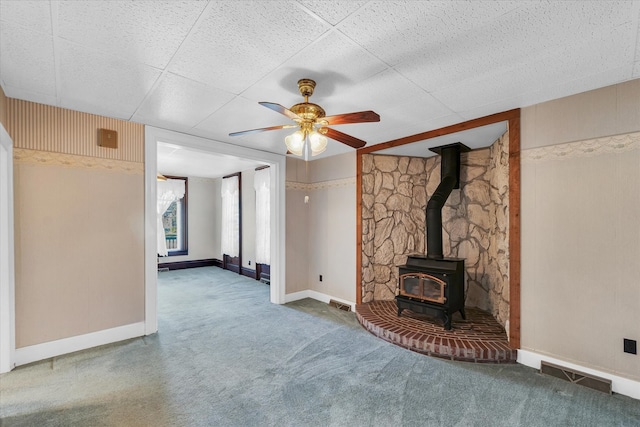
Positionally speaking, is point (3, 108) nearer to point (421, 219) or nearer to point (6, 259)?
point (6, 259)

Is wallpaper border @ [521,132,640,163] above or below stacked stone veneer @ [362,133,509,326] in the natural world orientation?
above

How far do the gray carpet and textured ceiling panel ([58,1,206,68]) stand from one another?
8.09 ft

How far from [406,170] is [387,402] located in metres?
3.31

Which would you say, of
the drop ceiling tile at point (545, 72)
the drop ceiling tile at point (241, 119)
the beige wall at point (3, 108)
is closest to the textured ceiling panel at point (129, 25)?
the drop ceiling tile at point (241, 119)

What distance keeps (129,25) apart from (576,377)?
4.16 meters

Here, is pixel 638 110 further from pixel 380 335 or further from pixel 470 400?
pixel 380 335

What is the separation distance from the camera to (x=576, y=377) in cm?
242

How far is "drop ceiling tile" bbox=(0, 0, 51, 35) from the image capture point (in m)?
1.46

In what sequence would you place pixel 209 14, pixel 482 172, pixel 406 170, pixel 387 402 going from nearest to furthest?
pixel 209 14 < pixel 387 402 < pixel 482 172 < pixel 406 170

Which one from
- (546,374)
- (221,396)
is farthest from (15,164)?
(546,374)

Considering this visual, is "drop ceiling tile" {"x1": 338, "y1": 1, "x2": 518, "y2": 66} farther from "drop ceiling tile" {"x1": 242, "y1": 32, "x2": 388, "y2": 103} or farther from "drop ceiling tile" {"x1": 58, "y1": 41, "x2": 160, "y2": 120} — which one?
"drop ceiling tile" {"x1": 58, "y1": 41, "x2": 160, "y2": 120}

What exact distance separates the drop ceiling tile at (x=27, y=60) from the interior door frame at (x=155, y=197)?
1.05 meters

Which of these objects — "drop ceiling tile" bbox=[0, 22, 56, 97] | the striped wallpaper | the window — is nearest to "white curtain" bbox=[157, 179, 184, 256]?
the window

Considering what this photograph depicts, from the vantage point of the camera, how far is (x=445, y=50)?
1858 mm
